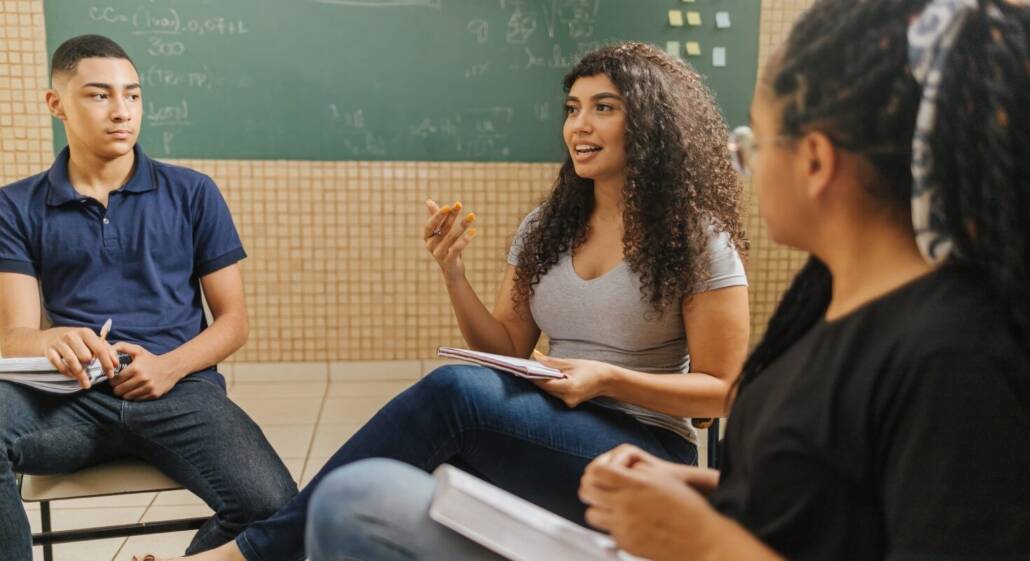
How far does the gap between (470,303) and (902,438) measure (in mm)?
1115

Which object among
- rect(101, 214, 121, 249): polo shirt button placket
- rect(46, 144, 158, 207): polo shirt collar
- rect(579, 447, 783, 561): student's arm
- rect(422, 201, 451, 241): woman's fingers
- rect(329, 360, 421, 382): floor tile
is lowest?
rect(329, 360, 421, 382): floor tile

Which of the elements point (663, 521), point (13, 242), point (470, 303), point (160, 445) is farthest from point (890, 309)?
point (13, 242)

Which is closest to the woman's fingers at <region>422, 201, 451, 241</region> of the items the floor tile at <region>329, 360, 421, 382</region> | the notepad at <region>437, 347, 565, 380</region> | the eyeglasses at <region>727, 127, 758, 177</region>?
the notepad at <region>437, 347, 565, 380</region>

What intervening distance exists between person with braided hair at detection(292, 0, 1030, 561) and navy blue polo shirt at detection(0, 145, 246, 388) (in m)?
1.35

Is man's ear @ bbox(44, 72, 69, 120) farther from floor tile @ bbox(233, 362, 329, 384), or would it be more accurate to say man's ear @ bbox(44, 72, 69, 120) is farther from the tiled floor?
floor tile @ bbox(233, 362, 329, 384)

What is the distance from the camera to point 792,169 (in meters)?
0.75

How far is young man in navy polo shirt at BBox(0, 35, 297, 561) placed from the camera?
1571 mm

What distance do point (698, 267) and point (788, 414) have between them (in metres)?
0.78

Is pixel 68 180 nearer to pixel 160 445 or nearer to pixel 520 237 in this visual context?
pixel 160 445

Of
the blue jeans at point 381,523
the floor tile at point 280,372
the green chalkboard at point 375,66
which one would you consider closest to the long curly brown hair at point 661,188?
the blue jeans at point 381,523

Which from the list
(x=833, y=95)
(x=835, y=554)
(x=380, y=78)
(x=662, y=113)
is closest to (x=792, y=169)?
(x=833, y=95)

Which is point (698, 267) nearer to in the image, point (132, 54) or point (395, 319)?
point (395, 319)

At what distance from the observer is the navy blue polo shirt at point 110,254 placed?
1.82 metres

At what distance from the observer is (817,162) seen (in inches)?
28.9
